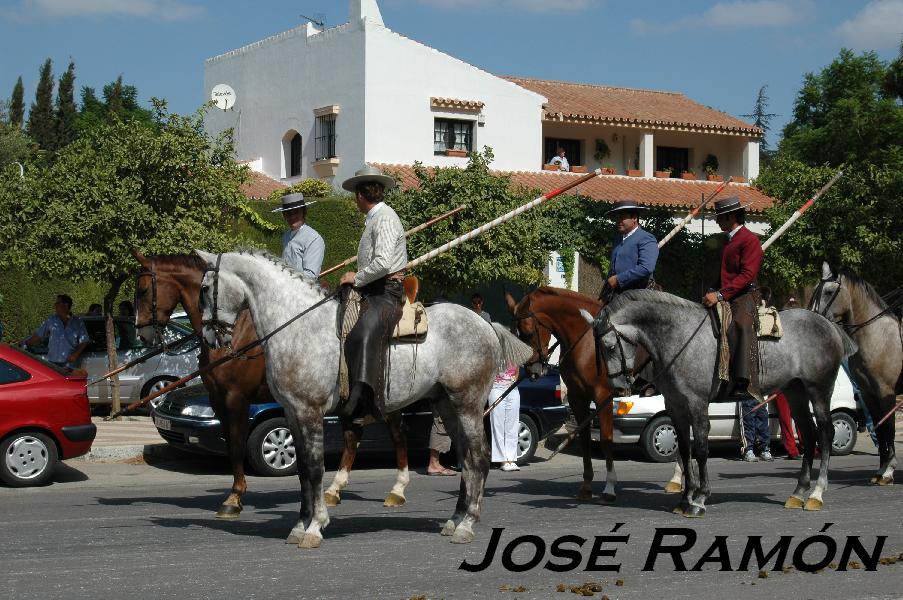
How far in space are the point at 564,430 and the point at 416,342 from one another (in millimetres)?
7660

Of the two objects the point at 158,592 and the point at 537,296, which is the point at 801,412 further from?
the point at 158,592

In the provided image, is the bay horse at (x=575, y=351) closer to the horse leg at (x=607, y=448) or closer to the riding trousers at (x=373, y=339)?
the horse leg at (x=607, y=448)

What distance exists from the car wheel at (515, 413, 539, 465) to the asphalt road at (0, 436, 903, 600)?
1.35 meters

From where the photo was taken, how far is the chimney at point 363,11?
37.9m

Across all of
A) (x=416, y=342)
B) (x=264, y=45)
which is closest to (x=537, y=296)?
(x=416, y=342)

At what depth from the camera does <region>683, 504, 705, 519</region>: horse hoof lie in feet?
36.6

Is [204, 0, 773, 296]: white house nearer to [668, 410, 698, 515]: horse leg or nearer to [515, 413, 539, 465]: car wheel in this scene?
[515, 413, 539, 465]: car wheel

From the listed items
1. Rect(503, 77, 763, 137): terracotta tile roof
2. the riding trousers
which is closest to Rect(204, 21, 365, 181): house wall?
Rect(503, 77, 763, 137): terracotta tile roof

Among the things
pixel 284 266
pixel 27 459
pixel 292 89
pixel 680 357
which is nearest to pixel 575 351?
pixel 680 357

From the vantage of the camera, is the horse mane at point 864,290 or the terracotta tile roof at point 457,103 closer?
the horse mane at point 864,290

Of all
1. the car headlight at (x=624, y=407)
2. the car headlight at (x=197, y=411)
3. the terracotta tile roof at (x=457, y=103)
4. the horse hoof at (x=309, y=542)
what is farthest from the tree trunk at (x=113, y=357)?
the terracotta tile roof at (x=457, y=103)

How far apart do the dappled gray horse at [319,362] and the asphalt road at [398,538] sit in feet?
1.79

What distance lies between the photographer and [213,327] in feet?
33.2

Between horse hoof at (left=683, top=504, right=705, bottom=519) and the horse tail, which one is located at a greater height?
the horse tail
